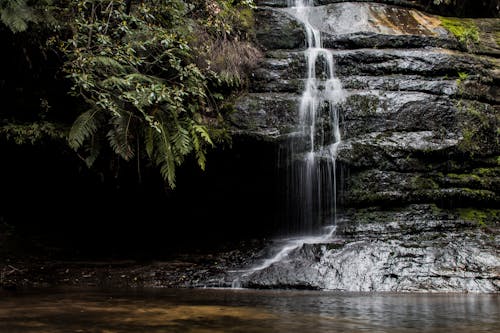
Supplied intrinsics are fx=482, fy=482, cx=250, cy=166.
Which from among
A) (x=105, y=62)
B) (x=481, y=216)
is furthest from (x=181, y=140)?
(x=481, y=216)

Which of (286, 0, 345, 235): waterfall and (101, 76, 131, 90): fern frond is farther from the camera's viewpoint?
(286, 0, 345, 235): waterfall

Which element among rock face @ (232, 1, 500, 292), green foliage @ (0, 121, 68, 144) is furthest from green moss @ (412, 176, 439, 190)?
green foliage @ (0, 121, 68, 144)

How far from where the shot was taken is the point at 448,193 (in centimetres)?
748

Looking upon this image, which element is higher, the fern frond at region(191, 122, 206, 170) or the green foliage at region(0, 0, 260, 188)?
the green foliage at region(0, 0, 260, 188)

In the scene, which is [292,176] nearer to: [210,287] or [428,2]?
[210,287]

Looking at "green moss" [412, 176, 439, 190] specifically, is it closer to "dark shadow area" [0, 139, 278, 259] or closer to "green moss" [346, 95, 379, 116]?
"green moss" [346, 95, 379, 116]

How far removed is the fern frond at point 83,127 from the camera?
19.6 ft

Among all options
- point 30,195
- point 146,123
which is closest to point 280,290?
point 146,123

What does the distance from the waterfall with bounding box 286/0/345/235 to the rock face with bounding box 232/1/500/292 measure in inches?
6.4

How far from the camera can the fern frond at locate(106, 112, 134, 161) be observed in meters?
6.21

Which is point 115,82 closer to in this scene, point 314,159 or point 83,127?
point 83,127

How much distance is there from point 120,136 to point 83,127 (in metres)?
0.47

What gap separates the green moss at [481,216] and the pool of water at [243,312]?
2268 mm

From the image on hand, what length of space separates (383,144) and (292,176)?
5.09 feet
